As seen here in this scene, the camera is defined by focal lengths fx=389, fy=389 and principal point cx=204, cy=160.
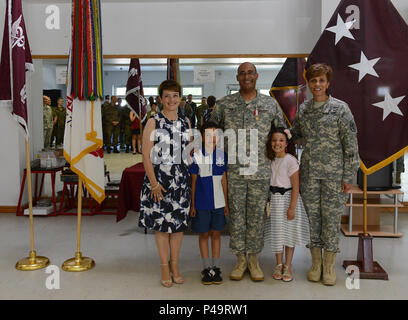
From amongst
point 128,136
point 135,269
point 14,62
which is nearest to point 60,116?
point 128,136

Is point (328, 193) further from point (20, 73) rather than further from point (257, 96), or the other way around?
point (20, 73)

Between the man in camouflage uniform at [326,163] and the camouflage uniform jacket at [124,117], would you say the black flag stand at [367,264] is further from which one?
the camouflage uniform jacket at [124,117]

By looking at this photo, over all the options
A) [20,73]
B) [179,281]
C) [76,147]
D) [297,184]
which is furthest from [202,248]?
[20,73]

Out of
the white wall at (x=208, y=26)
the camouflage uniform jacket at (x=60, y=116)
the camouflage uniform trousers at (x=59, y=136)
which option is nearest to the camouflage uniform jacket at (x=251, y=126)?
the white wall at (x=208, y=26)

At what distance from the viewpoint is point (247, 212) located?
9.95 ft

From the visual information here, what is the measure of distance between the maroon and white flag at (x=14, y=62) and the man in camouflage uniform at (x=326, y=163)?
236 centimetres

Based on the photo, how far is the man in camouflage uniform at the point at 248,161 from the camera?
9.73ft

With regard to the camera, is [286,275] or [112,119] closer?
[286,275]

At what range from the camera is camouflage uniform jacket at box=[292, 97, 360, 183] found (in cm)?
289

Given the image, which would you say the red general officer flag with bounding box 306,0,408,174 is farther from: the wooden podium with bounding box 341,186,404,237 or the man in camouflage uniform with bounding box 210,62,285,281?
the wooden podium with bounding box 341,186,404,237

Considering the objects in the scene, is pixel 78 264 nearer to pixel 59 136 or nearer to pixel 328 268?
pixel 328 268

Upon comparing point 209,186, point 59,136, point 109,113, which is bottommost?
point 209,186

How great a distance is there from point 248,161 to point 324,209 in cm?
69

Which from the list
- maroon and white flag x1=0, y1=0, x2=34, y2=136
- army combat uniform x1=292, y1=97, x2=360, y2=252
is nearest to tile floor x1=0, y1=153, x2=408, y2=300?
army combat uniform x1=292, y1=97, x2=360, y2=252
